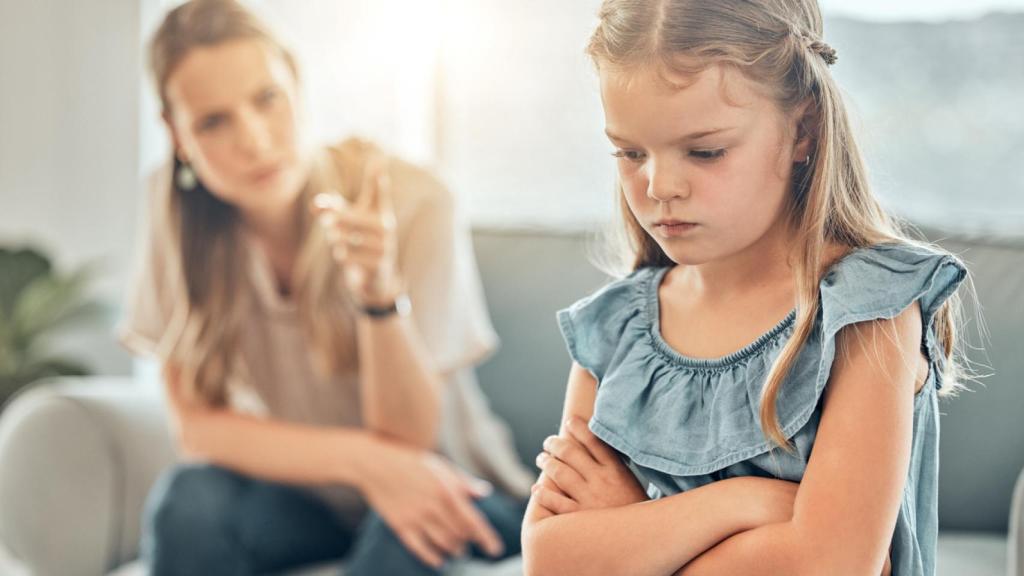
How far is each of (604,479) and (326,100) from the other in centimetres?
212

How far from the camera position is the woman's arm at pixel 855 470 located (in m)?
0.69

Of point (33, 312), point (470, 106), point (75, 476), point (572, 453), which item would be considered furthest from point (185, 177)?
point (33, 312)

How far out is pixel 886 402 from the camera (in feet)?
2.28

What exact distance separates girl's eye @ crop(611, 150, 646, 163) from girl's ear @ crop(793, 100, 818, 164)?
0.10 metres

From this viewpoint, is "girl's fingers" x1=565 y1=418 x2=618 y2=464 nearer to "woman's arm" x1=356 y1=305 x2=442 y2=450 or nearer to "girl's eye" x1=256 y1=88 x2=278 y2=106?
"woman's arm" x1=356 y1=305 x2=442 y2=450

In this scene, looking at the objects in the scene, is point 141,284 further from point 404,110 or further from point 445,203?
point 404,110

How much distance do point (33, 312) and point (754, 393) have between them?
2.54 m

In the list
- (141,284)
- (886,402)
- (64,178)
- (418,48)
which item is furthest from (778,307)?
(64,178)

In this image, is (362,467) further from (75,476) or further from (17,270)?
(17,270)

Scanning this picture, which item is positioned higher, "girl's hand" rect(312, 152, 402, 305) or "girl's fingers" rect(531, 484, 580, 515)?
"girl's hand" rect(312, 152, 402, 305)

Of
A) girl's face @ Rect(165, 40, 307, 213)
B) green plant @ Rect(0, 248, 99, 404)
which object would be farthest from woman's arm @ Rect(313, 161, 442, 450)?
green plant @ Rect(0, 248, 99, 404)

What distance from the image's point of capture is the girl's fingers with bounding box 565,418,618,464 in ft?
2.70

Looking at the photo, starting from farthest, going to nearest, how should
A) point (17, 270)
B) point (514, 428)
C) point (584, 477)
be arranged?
1. point (17, 270)
2. point (514, 428)
3. point (584, 477)

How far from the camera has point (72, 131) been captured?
11.2ft
